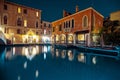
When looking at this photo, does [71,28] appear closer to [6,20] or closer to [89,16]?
[89,16]

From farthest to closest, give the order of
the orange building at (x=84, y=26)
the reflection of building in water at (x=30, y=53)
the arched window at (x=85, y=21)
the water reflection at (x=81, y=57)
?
the arched window at (x=85, y=21) → the orange building at (x=84, y=26) → the reflection of building in water at (x=30, y=53) → the water reflection at (x=81, y=57)

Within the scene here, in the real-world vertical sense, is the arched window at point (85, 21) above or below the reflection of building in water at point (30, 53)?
above

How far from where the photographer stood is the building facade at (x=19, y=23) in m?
34.4

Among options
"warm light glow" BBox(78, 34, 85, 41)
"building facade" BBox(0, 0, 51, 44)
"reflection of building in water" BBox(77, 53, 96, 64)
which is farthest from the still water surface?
"building facade" BBox(0, 0, 51, 44)

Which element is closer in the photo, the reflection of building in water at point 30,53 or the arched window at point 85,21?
the reflection of building in water at point 30,53

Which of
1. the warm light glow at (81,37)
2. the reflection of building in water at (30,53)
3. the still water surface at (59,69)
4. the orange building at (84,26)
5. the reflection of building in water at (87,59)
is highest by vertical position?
the orange building at (84,26)

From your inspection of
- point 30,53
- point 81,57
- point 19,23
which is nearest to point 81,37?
point 30,53

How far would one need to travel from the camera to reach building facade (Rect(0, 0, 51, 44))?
113 ft

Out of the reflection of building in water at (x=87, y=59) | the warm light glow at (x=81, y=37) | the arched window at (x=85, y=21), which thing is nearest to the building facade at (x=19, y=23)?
the warm light glow at (x=81, y=37)

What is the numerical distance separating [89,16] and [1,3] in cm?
2565

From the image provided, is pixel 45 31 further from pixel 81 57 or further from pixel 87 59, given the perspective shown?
pixel 87 59

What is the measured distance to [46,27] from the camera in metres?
50.3

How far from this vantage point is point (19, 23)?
3831 centimetres

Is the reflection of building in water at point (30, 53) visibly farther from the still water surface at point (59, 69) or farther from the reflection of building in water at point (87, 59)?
the reflection of building in water at point (87, 59)
